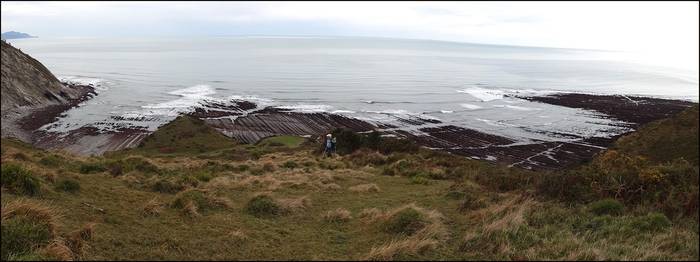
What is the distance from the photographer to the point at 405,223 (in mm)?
9461

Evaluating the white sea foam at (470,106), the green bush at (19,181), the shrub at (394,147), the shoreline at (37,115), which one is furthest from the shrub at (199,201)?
the white sea foam at (470,106)

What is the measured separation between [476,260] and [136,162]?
17.7 meters

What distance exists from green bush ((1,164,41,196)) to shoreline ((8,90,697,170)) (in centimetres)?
4034

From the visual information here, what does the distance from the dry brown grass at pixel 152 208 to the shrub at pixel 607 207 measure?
10125 millimetres

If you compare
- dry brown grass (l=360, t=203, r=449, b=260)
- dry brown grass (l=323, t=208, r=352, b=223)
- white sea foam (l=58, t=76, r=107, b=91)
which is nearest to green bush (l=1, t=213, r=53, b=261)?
dry brown grass (l=360, t=203, r=449, b=260)

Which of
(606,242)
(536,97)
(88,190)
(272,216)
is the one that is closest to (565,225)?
(606,242)

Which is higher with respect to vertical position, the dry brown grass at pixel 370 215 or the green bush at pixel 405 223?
the green bush at pixel 405 223

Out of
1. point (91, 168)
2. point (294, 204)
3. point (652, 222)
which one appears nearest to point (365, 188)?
point (294, 204)

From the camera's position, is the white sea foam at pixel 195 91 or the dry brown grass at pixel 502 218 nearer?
the dry brown grass at pixel 502 218

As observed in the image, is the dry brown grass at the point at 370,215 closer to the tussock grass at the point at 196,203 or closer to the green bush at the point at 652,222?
the tussock grass at the point at 196,203

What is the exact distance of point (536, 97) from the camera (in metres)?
102

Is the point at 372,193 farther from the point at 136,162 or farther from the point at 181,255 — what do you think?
the point at 136,162

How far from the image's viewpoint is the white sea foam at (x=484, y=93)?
10054 centimetres

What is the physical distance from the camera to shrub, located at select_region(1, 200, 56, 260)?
264 inches
